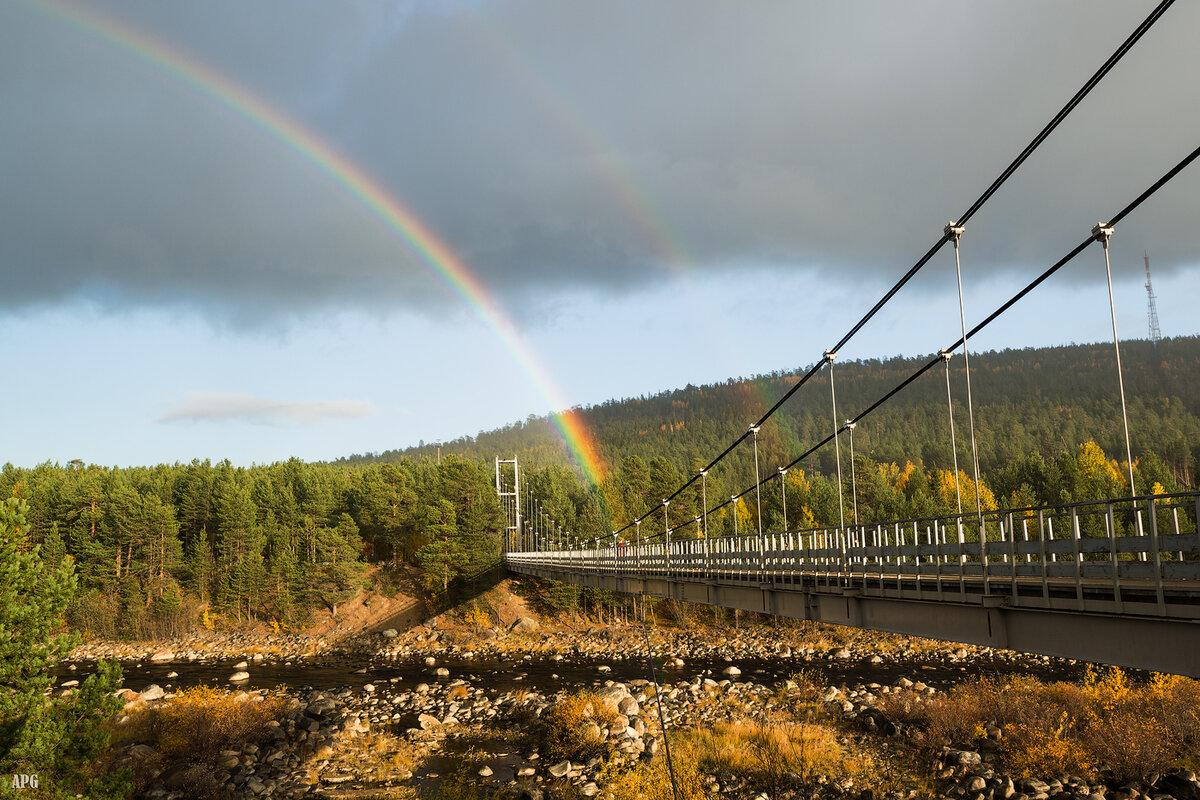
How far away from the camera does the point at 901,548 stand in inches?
526

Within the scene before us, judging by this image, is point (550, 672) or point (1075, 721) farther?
point (550, 672)

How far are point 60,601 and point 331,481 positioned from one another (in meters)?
74.7

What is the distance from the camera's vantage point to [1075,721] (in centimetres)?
2536

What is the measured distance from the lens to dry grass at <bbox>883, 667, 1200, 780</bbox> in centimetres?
2177

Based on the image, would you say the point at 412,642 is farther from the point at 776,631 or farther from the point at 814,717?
the point at 814,717

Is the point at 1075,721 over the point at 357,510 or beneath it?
beneath

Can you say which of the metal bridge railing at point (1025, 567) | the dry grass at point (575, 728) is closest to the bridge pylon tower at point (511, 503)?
the dry grass at point (575, 728)

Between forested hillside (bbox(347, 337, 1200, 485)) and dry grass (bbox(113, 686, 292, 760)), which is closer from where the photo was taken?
dry grass (bbox(113, 686, 292, 760))

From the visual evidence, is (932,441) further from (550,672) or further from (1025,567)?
(1025,567)

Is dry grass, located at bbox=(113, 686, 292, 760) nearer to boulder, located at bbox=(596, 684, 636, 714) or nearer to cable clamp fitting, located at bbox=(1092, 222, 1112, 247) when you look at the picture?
boulder, located at bbox=(596, 684, 636, 714)

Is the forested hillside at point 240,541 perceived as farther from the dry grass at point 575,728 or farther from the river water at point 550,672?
the dry grass at point 575,728

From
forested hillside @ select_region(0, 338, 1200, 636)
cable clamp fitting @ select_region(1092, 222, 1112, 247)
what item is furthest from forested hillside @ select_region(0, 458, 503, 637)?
cable clamp fitting @ select_region(1092, 222, 1112, 247)

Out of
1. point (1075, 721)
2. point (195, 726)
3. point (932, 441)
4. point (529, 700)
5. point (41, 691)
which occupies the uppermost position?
point (932, 441)

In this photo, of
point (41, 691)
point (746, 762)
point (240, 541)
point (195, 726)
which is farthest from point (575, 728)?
point (240, 541)
